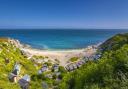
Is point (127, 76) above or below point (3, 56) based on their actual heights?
above

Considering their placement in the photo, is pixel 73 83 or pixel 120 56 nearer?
pixel 120 56

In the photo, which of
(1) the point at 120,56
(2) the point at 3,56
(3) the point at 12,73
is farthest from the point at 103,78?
(2) the point at 3,56

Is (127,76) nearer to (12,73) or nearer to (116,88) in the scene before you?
(116,88)

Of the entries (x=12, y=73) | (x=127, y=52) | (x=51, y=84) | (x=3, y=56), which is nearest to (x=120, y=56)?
(x=127, y=52)

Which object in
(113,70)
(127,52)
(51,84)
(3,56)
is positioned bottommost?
→ (51,84)

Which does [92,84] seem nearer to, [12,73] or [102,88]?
[102,88]

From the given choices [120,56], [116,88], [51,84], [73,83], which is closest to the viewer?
[116,88]

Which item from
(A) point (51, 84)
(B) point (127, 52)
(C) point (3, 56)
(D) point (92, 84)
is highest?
(B) point (127, 52)

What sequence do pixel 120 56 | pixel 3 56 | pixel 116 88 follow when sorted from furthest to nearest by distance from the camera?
pixel 3 56
pixel 120 56
pixel 116 88

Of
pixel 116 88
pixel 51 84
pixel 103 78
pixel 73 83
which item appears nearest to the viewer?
pixel 116 88
